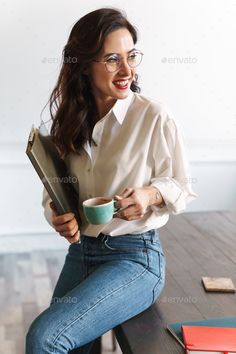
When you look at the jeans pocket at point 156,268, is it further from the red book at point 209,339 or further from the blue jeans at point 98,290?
the red book at point 209,339

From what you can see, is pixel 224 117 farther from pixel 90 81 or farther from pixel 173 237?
pixel 90 81

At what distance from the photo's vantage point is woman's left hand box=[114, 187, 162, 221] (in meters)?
1.45

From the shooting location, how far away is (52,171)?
155 centimetres

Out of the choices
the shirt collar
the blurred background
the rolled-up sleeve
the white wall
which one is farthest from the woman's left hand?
the white wall

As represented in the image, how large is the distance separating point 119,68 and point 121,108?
120 mm

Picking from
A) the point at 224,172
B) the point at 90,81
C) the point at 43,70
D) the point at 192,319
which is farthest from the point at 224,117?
the point at 192,319

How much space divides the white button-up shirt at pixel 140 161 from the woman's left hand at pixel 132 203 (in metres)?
0.09

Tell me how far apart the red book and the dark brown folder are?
475mm

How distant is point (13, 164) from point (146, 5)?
1.14 metres

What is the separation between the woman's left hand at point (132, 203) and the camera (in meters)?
1.45

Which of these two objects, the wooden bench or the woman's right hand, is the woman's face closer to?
the woman's right hand

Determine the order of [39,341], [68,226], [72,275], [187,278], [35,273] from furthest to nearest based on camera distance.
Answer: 1. [35,273]
2. [187,278]
3. [72,275]
4. [68,226]
5. [39,341]

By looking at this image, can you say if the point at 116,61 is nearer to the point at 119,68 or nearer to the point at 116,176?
the point at 119,68

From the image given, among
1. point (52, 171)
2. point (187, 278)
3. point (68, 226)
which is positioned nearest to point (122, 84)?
point (52, 171)
